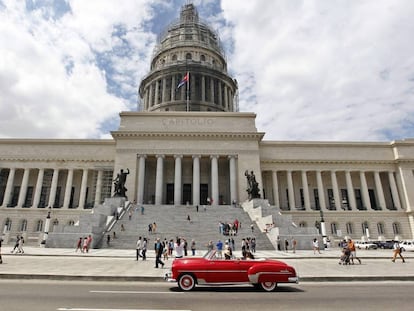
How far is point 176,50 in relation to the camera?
2751 inches

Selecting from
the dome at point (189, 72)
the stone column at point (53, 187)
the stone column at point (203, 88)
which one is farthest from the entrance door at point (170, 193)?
the stone column at point (203, 88)

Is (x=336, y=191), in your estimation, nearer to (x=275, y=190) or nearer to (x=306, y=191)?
(x=306, y=191)

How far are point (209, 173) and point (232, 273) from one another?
1580 inches

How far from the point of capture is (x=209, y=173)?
4919 cm

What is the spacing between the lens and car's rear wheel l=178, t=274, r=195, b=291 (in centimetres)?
912

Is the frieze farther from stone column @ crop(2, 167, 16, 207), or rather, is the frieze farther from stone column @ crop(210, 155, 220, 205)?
stone column @ crop(2, 167, 16, 207)

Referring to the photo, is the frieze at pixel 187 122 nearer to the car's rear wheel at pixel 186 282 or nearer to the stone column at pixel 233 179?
the stone column at pixel 233 179

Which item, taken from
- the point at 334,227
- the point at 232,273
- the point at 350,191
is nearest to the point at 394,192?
the point at 350,191

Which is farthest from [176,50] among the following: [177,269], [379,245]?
[177,269]

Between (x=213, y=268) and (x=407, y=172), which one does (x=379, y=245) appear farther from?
(x=213, y=268)

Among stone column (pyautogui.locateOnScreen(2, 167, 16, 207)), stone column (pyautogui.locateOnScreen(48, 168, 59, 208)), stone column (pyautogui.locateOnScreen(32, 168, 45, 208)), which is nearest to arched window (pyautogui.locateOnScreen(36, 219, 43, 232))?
stone column (pyautogui.locateOnScreen(32, 168, 45, 208))

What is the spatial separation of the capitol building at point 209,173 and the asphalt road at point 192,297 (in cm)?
3272

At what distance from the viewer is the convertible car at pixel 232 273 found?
29.5 ft

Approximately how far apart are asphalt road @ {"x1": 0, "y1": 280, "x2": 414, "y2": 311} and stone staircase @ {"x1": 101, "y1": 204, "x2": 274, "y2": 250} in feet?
53.5
